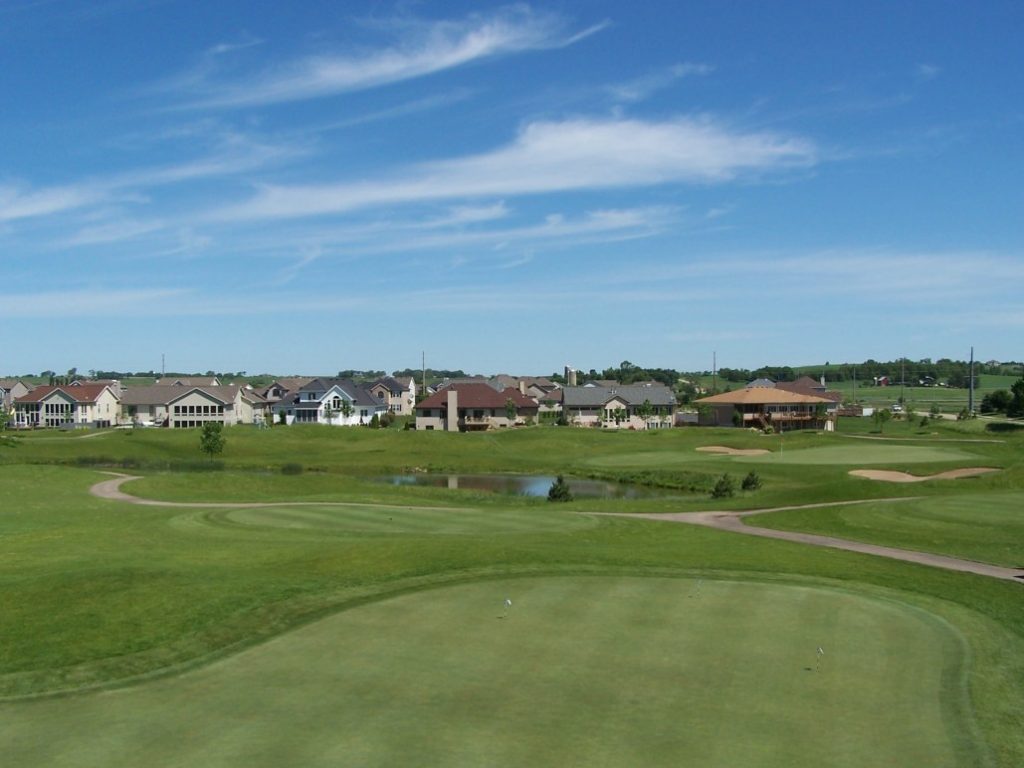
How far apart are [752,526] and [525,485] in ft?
91.5

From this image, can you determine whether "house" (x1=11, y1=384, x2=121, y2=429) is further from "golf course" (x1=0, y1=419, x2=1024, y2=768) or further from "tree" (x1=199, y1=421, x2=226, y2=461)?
"golf course" (x1=0, y1=419, x2=1024, y2=768)

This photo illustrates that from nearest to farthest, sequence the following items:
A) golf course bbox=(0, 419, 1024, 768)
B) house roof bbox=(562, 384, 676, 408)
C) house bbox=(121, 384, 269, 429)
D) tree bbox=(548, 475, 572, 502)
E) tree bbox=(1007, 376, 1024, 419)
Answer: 1. golf course bbox=(0, 419, 1024, 768)
2. tree bbox=(548, 475, 572, 502)
3. tree bbox=(1007, 376, 1024, 419)
4. house bbox=(121, 384, 269, 429)
5. house roof bbox=(562, 384, 676, 408)

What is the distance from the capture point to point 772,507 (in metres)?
44.2

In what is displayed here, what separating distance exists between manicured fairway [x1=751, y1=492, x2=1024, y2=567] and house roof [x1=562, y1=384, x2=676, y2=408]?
82878mm

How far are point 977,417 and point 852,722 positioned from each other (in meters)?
124

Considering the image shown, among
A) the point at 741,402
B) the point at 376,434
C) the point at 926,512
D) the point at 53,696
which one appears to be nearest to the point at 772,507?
the point at 926,512

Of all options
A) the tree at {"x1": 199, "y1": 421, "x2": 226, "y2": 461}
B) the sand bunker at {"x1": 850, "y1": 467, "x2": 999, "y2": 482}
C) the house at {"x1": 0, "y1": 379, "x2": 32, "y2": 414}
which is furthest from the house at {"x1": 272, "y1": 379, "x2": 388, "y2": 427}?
the sand bunker at {"x1": 850, "y1": 467, "x2": 999, "y2": 482}

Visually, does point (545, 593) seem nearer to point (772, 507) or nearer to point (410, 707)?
point (410, 707)

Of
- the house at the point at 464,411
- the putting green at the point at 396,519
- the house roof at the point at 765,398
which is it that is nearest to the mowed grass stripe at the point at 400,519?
the putting green at the point at 396,519

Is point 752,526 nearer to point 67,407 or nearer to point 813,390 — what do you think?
point 67,407

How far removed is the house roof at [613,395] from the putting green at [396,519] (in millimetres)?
84479

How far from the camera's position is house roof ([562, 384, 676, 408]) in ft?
412

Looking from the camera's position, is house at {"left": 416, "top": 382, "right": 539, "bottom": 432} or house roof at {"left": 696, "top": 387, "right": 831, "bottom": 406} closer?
house roof at {"left": 696, "top": 387, "right": 831, "bottom": 406}

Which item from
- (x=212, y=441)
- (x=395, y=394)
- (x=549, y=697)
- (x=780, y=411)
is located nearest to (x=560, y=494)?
(x=549, y=697)
